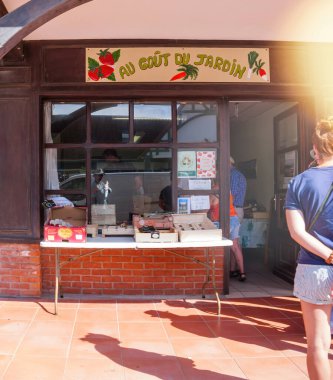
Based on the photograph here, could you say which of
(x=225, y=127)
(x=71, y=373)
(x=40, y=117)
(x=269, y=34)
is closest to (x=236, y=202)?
(x=225, y=127)

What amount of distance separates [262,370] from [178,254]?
6.31 ft

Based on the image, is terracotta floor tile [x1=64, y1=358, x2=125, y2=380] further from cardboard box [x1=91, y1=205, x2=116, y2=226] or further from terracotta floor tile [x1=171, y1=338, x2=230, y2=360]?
cardboard box [x1=91, y1=205, x2=116, y2=226]

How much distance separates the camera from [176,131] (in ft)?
17.9

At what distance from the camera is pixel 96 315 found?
464cm

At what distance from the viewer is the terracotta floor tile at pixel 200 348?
366 cm

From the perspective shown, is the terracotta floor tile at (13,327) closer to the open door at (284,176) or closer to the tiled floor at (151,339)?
the tiled floor at (151,339)

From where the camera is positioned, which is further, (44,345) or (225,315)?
(225,315)

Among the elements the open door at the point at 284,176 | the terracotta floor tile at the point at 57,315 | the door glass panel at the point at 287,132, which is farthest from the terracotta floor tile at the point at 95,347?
the door glass panel at the point at 287,132

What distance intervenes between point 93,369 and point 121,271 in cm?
205

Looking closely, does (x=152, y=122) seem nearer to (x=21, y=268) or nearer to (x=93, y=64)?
(x=93, y=64)

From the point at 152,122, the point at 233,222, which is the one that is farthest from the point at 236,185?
the point at 152,122

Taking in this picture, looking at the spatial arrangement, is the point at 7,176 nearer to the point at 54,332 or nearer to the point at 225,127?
the point at 54,332

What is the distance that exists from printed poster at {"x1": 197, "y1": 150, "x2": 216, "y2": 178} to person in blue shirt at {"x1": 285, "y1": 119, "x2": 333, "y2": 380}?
2887 millimetres

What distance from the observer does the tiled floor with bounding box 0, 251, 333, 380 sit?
336 centimetres
